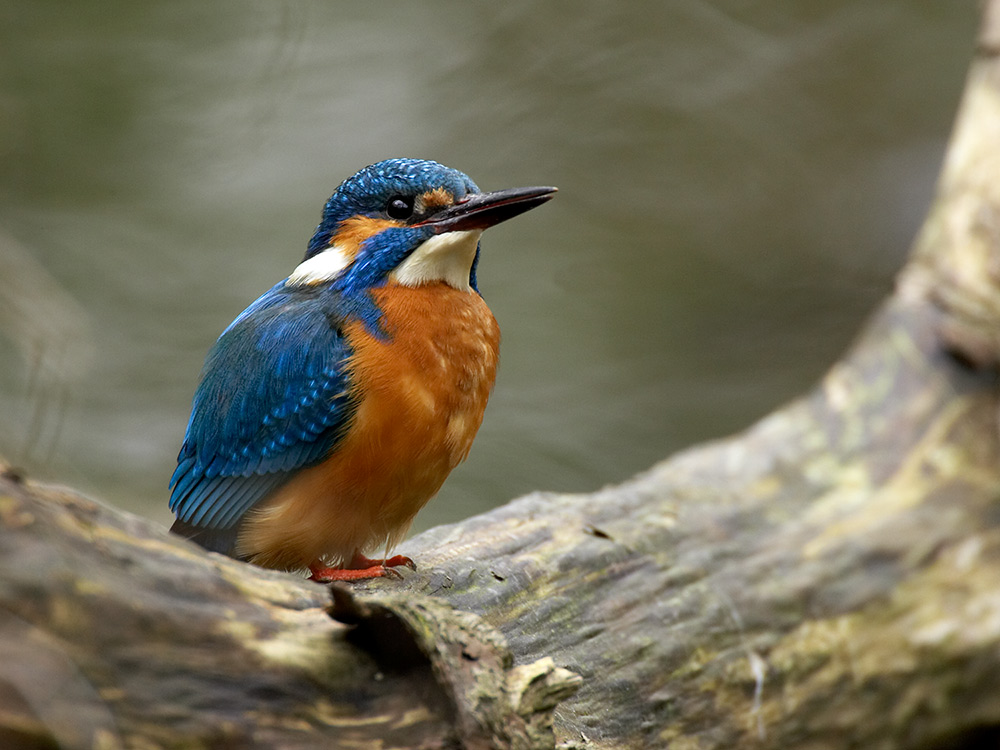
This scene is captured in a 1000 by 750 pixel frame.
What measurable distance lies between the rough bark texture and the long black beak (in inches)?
39.6

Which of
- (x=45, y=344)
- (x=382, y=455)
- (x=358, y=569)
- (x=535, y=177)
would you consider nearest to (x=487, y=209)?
(x=382, y=455)

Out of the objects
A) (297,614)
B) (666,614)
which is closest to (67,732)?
(297,614)

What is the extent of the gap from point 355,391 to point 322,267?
62 cm

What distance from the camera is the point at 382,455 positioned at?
2709 mm

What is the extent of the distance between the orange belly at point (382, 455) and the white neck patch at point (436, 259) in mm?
151

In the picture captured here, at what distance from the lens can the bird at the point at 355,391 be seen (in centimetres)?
274

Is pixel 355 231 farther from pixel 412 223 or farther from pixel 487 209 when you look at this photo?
pixel 487 209

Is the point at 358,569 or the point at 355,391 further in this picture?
the point at 358,569

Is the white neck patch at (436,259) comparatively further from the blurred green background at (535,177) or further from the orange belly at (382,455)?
the blurred green background at (535,177)

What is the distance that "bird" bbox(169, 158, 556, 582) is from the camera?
108 inches

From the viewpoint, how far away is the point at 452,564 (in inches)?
114

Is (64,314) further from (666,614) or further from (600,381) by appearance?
(600,381)

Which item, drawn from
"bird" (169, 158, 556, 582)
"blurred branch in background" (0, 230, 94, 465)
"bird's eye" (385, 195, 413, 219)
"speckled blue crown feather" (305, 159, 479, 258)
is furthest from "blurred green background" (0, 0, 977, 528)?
"blurred branch in background" (0, 230, 94, 465)

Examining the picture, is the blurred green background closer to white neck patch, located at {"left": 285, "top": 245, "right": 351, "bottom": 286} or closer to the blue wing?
white neck patch, located at {"left": 285, "top": 245, "right": 351, "bottom": 286}
